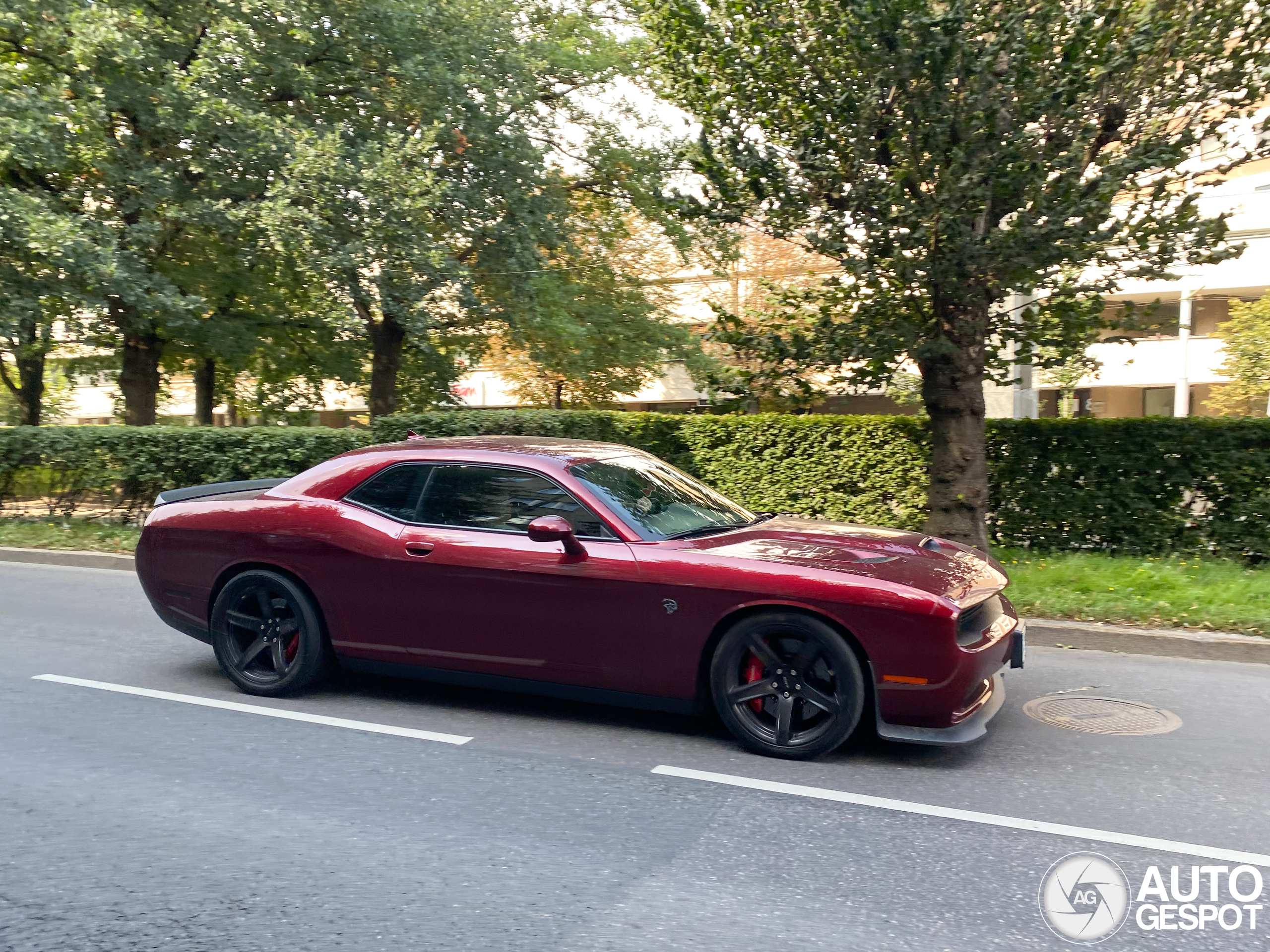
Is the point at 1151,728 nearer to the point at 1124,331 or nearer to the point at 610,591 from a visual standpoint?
the point at 610,591

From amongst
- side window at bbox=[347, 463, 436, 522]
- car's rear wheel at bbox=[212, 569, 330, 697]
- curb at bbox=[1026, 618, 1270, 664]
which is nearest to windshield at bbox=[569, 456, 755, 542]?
side window at bbox=[347, 463, 436, 522]

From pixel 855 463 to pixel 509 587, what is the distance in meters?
7.43

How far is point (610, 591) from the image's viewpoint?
5211 mm

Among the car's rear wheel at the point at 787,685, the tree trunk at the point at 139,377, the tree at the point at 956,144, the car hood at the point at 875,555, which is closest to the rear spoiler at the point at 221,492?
the car hood at the point at 875,555

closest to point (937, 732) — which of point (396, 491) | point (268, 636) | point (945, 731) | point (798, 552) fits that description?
point (945, 731)

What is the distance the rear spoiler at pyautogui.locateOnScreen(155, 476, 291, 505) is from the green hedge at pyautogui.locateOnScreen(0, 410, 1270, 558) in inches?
232

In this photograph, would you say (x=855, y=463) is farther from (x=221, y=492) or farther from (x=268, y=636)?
(x=268, y=636)

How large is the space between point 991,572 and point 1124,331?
229 inches

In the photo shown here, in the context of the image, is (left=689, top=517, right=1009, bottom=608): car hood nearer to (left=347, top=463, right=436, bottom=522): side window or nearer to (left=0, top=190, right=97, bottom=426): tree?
(left=347, top=463, right=436, bottom=522): side window

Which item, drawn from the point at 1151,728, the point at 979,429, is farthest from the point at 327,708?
the point at 979,429

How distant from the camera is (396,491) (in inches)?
236

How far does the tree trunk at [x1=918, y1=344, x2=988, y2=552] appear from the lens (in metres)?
10.1

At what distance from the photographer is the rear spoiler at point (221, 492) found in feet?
21.3

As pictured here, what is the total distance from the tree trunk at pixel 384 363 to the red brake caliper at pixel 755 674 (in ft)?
61.2
